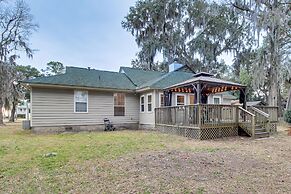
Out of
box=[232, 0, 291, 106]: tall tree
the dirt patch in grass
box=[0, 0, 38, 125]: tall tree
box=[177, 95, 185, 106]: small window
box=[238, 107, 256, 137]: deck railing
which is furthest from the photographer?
box=[0, 0, 38, 125]: tall tree

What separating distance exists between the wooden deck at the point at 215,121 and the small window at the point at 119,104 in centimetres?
417

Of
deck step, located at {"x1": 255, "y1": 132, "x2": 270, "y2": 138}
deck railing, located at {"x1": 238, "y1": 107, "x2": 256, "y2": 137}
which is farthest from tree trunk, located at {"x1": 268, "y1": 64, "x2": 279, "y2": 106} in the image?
deck step, located at {"x1": 255, "y1": 132, "x2": 270, "y2": 138}

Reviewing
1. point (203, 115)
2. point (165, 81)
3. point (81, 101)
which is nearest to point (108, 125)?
point (81, 101)

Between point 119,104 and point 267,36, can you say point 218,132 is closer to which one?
point 119,104

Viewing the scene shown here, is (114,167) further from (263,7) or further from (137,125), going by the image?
(263,7)

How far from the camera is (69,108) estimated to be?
42.2 feet

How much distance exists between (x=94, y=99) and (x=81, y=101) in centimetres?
79

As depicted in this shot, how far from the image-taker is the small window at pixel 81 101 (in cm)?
1313

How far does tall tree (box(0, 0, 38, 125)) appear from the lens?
65.4 feet

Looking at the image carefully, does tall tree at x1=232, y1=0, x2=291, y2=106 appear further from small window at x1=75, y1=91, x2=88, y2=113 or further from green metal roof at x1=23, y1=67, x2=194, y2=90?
small window at x1=75, y1=91, x2=88, y2=113

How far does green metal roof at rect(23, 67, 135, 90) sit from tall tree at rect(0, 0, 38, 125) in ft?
30.5

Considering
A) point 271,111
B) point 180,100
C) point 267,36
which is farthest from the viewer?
point 267,36

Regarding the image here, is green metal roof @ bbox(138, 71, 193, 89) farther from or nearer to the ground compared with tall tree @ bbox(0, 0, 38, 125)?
nearer to the ground

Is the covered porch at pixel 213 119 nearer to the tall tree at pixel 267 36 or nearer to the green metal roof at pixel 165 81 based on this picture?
the green metal roof at pixel 165 81
